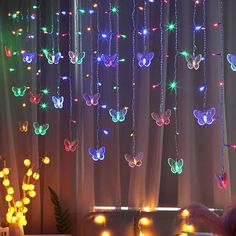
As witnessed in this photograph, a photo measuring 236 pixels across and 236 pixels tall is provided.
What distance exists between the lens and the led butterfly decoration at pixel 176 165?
3191mm

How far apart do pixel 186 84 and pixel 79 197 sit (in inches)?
52.5

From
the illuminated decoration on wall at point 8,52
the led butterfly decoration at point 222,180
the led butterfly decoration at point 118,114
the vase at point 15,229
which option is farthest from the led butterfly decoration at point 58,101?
the led butterfly decoration at point 222,180

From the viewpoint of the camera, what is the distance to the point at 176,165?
3.19 meters

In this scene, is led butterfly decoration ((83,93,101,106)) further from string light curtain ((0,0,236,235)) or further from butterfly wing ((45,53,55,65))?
butterfly wing ((45,53,55,65))

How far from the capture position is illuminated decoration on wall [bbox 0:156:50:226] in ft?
10.7

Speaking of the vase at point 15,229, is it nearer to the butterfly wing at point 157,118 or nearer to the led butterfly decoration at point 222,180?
the butterfly wing at point 157,118

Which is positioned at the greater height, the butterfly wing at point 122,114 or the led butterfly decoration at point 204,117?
the butterfly wing at point 122,114

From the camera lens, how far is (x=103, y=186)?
3488 millimetres

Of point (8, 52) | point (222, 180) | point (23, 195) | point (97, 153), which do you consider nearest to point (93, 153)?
point (97, 153)

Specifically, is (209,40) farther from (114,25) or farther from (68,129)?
(68,129)

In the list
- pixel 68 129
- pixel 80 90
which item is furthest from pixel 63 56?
pixel 68 129

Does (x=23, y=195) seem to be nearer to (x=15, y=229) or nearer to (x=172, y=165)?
(x=15, y=229)

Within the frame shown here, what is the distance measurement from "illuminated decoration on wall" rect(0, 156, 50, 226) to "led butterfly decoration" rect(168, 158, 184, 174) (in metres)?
1.04

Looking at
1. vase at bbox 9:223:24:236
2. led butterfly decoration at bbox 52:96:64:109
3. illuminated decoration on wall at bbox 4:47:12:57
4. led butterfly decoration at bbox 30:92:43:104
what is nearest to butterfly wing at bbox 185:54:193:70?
led butterfly decoration at bbox 52:96:64:109
